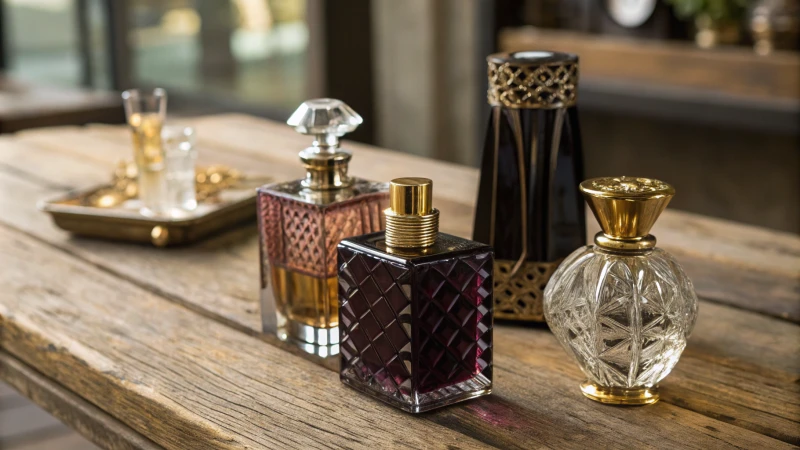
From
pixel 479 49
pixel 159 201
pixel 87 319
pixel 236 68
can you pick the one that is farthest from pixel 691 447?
pixel 236 68

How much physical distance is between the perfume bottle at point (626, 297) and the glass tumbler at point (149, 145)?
657 millimetres

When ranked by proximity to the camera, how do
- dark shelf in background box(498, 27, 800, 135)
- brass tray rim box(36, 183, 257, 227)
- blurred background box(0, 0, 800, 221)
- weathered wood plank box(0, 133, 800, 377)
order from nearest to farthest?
weathered wood plank box(0, 133, 800, 377)
brass tray rim box(36, 183, 257, 227)
dark shelf in background box(498, 27, 800, 135)
blurred background box(0, 0, 800, 221)

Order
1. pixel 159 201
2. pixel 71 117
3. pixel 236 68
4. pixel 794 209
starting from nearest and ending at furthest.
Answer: pixel 159 201
pixel 71 117
pixel 794 209
pixel 236 68

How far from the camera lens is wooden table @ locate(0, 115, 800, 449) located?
69 cm

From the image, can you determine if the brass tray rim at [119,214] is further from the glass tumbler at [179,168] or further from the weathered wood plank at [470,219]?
the weathered wood plank at [470,219]

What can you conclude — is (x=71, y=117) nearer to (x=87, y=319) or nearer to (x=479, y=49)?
(x=479, y=49)

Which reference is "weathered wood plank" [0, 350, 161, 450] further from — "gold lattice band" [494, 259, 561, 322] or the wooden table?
"gold lattice band" [494, 259, 561, 322]

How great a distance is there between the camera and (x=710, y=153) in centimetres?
295

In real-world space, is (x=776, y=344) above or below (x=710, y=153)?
above

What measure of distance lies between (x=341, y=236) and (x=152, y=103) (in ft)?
1.73

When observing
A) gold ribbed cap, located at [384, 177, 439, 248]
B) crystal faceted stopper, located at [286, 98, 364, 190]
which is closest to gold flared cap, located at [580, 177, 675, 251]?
gold ribbed cap, located at [384, 177, 439, 248]

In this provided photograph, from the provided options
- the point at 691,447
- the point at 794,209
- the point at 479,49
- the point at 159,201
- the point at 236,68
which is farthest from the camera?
the point at 236,68

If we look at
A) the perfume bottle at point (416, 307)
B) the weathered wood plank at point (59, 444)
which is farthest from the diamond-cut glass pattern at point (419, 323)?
the weathered wood plank at point (59, 444)

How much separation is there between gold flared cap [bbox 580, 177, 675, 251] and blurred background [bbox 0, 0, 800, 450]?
63.4 inches
